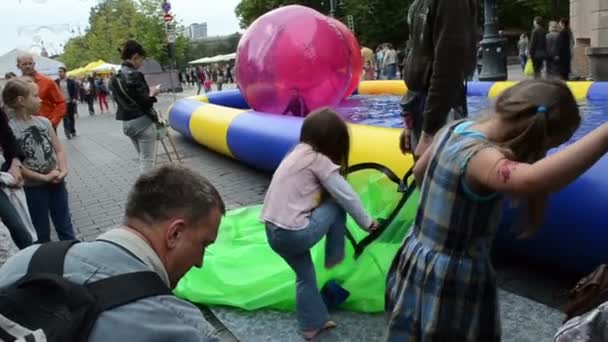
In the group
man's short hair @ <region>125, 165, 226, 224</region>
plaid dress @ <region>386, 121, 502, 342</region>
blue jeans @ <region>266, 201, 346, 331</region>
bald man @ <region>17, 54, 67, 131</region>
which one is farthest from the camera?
bald man @ <region>17, 54, 67, 131</region>

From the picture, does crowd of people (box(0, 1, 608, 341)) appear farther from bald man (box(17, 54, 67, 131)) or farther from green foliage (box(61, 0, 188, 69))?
green foliage (box(61, 0, 188, 69))

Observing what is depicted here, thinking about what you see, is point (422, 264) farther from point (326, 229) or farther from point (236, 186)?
point (236, 186)

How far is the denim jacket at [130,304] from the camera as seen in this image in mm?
998

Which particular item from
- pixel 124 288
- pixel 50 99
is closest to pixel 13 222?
pixel 124 288

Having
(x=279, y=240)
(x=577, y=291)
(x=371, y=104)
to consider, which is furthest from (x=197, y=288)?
(x=371, y=104)

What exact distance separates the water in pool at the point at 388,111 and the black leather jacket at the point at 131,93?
10.5ft

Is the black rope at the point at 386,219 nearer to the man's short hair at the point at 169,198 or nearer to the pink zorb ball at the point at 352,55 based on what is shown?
the man's short hair at the point at 169,198

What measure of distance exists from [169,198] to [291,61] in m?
6.51

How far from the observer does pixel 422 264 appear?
1845 mm

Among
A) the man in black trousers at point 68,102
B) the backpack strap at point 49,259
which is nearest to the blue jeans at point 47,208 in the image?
the backpack strap at point 49,259

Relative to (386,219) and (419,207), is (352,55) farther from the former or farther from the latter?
(419,207)

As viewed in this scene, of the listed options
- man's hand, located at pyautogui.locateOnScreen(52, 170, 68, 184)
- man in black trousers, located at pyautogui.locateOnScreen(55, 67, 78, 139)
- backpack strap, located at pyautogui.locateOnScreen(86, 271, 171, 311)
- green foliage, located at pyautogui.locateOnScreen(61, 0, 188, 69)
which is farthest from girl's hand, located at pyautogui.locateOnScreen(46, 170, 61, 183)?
green foliage, located at pyautogui.locateOnScreen(61, 0, 188, 69)

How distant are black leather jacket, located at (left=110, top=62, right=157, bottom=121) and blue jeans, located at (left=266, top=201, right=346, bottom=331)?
3550mm

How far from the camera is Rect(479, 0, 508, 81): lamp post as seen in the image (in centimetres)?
1352
